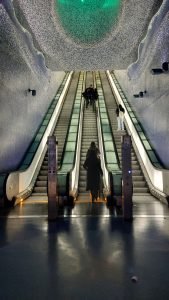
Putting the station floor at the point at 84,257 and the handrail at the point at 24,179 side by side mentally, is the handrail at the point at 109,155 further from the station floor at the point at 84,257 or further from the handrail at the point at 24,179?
the handrail at the point at 24,179

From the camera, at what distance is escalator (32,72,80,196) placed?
8586 mm

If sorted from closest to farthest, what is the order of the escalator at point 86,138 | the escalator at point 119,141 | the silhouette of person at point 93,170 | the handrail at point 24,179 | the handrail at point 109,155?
the handrail at point 24,179
the handrail at point 109,155
the silhouette of person at point 93,170
the escalator at point 119,141
the escalator at point 86,138

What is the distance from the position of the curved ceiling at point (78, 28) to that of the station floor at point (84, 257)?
4799 mm

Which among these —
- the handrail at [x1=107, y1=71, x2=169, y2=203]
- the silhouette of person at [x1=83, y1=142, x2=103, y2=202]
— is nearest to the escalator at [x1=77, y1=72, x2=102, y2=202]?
the silhouette of person at [x1=83, y1=142, x2=103, y2=202]

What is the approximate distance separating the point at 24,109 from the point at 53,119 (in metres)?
3.78

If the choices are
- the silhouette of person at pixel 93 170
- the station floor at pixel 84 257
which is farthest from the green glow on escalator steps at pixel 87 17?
the station floor at pixel 84 257

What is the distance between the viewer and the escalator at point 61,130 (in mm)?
8586

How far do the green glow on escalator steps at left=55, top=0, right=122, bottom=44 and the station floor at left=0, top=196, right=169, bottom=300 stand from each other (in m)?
6.06

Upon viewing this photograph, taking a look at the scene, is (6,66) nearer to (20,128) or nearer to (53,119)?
(20,128)

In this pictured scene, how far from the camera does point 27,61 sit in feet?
31.9


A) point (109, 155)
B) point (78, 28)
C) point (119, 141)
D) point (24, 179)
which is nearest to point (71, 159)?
point (109, 155)

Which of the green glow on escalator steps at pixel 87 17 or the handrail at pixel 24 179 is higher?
the green glow on escalator steps at pixel 87 17

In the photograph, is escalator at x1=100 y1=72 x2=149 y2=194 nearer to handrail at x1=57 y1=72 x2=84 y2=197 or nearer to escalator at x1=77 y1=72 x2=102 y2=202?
escalator at x1=77 y1=72 x2=102 y2=202

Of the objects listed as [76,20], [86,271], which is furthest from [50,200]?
[76,20]
